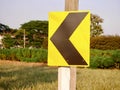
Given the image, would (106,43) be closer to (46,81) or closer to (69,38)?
(46,81)

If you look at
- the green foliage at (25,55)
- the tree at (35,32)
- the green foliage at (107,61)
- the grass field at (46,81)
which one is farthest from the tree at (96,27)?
the grass field at (46,81)

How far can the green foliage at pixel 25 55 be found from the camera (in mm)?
31766

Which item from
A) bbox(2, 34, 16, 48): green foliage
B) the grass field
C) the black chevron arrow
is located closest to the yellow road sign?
the black chevron arrow

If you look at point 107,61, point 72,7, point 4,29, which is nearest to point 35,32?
point 4,29

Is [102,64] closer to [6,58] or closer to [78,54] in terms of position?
[6,58]

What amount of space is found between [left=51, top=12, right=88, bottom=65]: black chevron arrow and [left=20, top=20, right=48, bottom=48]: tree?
56065 millimetres

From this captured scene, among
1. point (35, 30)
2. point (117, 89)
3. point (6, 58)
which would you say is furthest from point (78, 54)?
point (35, 30)

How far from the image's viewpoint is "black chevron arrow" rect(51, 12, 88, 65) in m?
2.99

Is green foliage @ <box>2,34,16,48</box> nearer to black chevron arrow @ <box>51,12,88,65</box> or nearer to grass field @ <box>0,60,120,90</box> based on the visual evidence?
grass field @ <box>0,60,120,90</box>

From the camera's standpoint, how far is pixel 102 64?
23.3 meters

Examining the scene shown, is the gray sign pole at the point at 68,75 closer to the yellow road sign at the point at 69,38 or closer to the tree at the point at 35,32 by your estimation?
the yellow road sign at the point at 69,38

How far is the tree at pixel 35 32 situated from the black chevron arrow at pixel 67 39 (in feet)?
184

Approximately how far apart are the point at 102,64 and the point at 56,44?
20.6m

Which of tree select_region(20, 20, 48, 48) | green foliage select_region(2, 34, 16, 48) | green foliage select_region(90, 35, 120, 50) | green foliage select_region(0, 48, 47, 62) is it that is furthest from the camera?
tree select_region(20, 20, 48, 48)
